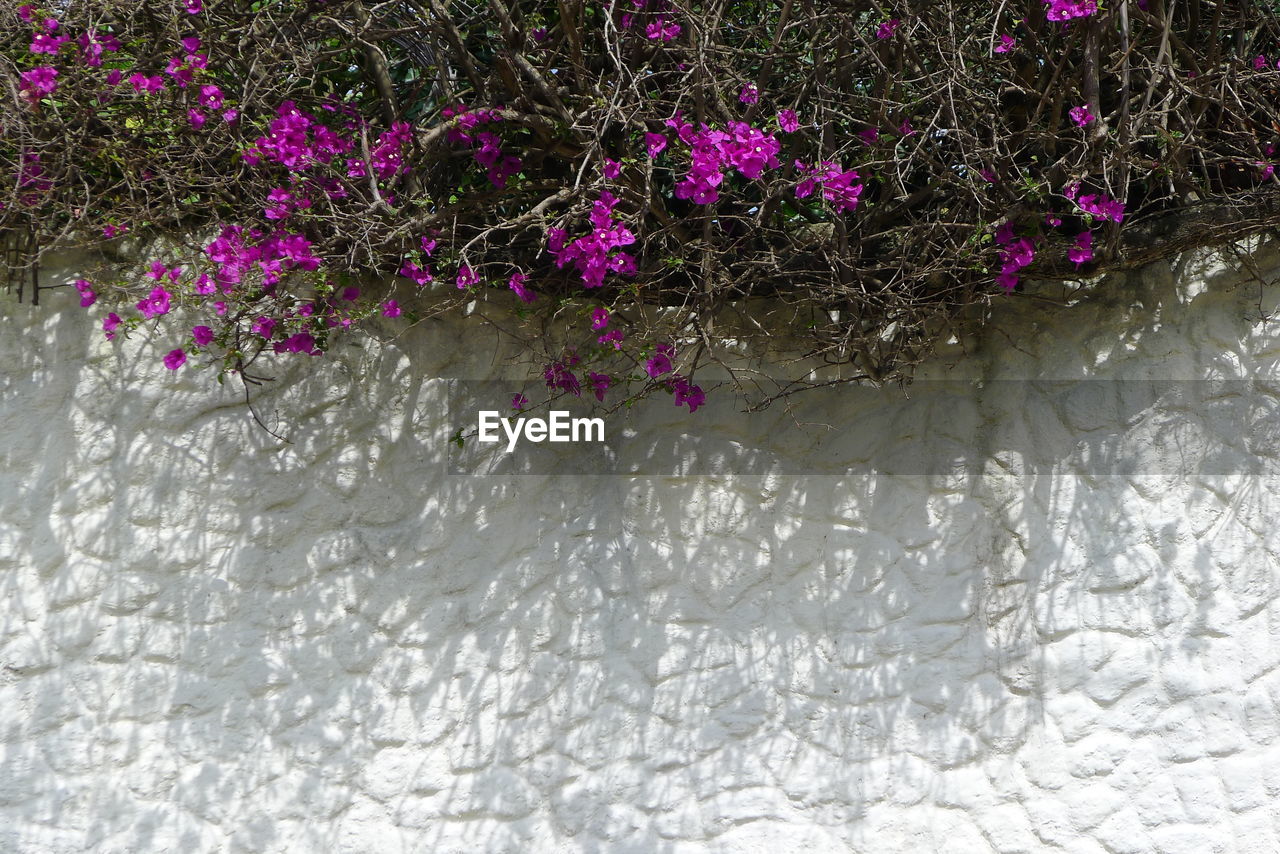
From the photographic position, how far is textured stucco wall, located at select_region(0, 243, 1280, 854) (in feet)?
8.31

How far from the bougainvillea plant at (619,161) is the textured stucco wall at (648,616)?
203 millimetres

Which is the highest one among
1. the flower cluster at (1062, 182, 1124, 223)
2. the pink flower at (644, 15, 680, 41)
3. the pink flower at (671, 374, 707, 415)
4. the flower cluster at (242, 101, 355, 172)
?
the pink flower at (644, 15, 680, 41)

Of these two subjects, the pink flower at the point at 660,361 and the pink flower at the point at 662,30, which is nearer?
the pink flower at the point at 662,30

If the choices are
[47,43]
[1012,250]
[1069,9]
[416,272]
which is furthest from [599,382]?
[47,43]

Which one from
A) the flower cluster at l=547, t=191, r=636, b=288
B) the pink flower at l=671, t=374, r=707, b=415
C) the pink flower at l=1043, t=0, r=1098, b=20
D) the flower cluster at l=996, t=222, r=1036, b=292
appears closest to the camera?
the pink flower at l=1043, t=0, r=1098, b=20

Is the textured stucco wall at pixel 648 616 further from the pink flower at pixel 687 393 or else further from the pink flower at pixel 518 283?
the pink flower at pixel 518 283

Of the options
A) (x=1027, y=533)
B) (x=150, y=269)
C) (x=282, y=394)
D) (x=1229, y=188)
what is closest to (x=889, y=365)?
(x=1027, y=533)

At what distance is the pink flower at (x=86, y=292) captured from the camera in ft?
7.95

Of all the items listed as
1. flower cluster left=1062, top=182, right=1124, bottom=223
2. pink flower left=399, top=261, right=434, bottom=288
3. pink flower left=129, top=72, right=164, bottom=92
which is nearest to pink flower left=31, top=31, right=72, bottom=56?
pink flower left=129, top=72, right=164, bottom=92

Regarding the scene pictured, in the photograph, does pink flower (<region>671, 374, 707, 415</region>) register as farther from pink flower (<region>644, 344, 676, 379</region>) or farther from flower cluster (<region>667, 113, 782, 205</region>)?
flower cluster (<region>667, 113, 782, 205</region>)

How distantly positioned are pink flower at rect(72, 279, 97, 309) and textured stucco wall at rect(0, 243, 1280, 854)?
0.49ft

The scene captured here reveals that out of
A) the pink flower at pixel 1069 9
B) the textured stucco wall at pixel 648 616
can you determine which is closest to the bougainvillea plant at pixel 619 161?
the pink flower at pixel 1069 9

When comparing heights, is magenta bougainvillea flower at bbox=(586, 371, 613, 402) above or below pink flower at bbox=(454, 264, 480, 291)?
below

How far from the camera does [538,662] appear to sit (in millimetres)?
2641
